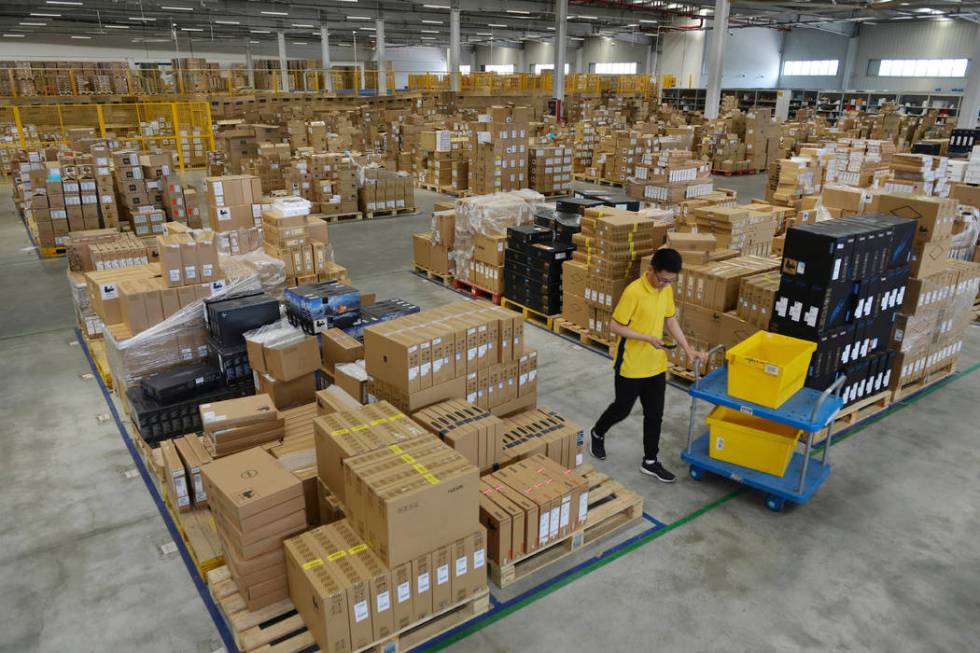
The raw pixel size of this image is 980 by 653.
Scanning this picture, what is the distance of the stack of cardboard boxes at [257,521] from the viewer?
3285 millimetres

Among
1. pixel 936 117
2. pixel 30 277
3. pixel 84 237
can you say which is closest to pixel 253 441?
pixel 84 237

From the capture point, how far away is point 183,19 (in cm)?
2869

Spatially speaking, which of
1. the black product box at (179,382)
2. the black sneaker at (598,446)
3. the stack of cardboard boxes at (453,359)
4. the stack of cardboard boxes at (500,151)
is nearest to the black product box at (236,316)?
the black product box at (179,382)

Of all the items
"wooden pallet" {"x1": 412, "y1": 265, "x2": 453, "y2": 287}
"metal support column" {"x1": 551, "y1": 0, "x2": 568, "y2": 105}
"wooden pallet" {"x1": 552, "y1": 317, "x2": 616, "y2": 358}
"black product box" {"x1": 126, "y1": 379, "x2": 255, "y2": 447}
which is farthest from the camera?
"metal support column" {"x1": 551, "y1": 0, "x2": 568, "y2": 105}

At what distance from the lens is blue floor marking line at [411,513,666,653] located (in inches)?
136

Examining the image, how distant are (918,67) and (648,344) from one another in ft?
109

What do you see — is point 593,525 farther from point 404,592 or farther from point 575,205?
point 575,205

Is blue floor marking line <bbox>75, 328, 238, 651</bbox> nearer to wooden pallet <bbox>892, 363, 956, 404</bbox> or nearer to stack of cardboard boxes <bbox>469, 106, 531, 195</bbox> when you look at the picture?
wooden pallet <bbox>892, 363, 956, 404</bbox>

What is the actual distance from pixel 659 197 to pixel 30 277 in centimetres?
1071

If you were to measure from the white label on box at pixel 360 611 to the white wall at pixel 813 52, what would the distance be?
37122 millimetres

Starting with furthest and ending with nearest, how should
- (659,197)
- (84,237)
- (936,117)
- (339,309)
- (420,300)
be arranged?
1. (936,117)
2. (659,197)
3. (420,300)
4. (84,237)
5. (339,309)

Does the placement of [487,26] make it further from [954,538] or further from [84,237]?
[954,538]

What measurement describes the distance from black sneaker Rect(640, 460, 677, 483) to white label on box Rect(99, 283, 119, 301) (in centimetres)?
471

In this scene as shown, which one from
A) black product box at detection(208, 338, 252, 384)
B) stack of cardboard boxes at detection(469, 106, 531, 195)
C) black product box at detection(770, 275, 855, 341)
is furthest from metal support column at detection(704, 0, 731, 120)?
black product box at detection(208, 338, 252, 384)
